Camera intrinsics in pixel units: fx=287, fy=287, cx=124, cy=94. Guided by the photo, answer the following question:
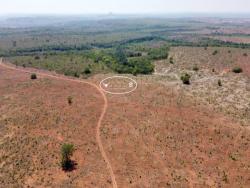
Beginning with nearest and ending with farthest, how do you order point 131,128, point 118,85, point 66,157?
1. point 66,157
2. point 131,128
3. point 118,85

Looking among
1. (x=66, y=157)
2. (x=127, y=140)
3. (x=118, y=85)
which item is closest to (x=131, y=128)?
(x=127, y=140)

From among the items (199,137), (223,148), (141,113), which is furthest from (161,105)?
(223,148)

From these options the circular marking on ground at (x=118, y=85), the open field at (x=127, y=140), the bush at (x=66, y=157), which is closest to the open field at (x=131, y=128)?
the open field at (x=127, y=140)

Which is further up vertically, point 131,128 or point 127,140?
point 131,128

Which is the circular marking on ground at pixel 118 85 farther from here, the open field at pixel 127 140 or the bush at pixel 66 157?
the bush at pixel 66 157

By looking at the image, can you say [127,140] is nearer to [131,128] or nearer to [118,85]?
[131,128]

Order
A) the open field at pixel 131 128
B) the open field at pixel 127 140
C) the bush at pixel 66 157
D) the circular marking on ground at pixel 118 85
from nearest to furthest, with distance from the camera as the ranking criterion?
the open field at pixel 127 140 → the open field at pixel 131 128 → the bush at pixel 66 157 → the circular marking on ground at pixel 118 85

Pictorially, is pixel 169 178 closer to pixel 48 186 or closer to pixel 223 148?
pixel 223 148

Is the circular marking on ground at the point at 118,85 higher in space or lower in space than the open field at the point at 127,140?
higher

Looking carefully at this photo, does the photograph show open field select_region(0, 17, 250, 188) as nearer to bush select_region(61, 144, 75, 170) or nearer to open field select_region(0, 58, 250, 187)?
open field select_region(0, 58, 250, 187)
